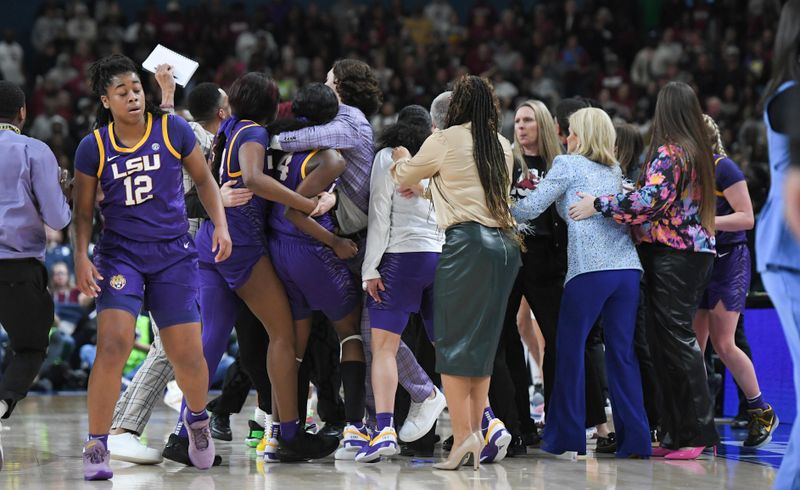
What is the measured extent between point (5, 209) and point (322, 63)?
10692 mm

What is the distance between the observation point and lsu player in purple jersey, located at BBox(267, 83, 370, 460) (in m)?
4.86

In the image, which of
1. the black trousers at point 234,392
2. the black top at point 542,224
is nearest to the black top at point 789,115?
the black top at point 542,224

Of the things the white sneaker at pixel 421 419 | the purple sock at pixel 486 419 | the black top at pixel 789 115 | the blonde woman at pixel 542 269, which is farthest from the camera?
the blonde woman at pixel 542 269

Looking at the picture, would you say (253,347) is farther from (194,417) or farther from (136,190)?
(136,190)

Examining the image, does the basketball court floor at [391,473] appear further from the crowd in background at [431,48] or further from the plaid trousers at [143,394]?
the crowd in background at [431,48]

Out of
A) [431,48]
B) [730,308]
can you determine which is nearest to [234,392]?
[730,308]

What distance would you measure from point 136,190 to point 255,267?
705 mm

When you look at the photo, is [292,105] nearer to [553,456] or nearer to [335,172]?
[335,172]

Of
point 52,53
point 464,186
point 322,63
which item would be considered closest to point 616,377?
point 464,186

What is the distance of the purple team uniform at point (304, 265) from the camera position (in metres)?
4.87

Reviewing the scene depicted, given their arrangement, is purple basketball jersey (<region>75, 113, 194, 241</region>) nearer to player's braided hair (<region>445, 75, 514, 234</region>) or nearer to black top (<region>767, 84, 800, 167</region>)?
player's braided hair (<region>445, 75, 514, 234</region>)

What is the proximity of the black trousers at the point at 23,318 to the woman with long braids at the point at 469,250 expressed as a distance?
1.67 meters

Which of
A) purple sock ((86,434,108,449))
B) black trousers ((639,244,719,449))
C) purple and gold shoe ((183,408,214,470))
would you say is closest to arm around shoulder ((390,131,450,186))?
black trousers ((639,244,719,449))

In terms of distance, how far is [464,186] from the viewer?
15.2 feet
